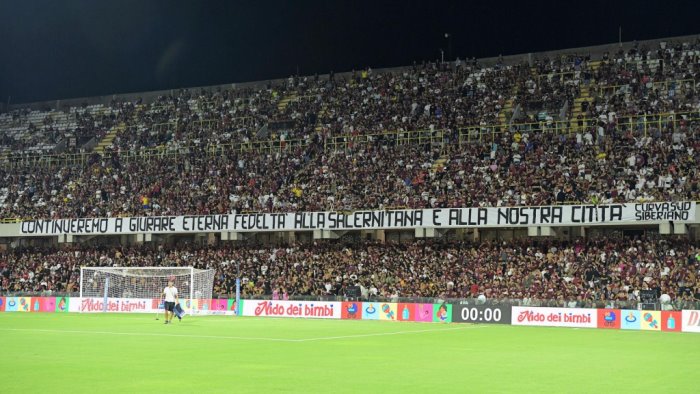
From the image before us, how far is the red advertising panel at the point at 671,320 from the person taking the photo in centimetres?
3848

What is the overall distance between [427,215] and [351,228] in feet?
15.4

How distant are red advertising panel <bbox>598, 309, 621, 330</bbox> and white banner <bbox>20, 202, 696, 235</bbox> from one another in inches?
272

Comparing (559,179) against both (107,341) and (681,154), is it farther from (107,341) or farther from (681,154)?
(107,341)

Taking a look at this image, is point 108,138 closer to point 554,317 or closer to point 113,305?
point 113,305

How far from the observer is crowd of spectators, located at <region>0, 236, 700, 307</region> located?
4338cm

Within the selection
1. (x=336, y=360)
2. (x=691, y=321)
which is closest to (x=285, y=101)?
(x=691, y=321)

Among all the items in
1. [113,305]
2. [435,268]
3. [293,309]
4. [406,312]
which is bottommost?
[113,305]

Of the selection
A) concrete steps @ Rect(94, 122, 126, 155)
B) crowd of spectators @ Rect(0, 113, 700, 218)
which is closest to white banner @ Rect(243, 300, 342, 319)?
crowd of spectators @ Rect(0, 113, 700, 218)

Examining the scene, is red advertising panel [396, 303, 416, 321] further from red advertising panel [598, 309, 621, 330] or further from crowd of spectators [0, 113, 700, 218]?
red advertising panel [598, 309, 621, 330]

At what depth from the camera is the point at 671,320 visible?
127 feet

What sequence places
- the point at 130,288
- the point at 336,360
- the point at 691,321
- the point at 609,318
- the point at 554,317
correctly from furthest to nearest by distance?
the point at 130,288, the point at 554,317, the point at 609,318, the point at 691,321, the point at 336,360

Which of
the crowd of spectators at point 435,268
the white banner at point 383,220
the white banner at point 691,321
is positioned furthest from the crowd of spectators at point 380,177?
the white banner at point 691,321

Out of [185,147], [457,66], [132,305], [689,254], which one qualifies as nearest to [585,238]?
[689,254]

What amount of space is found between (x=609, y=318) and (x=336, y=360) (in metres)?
21.5
